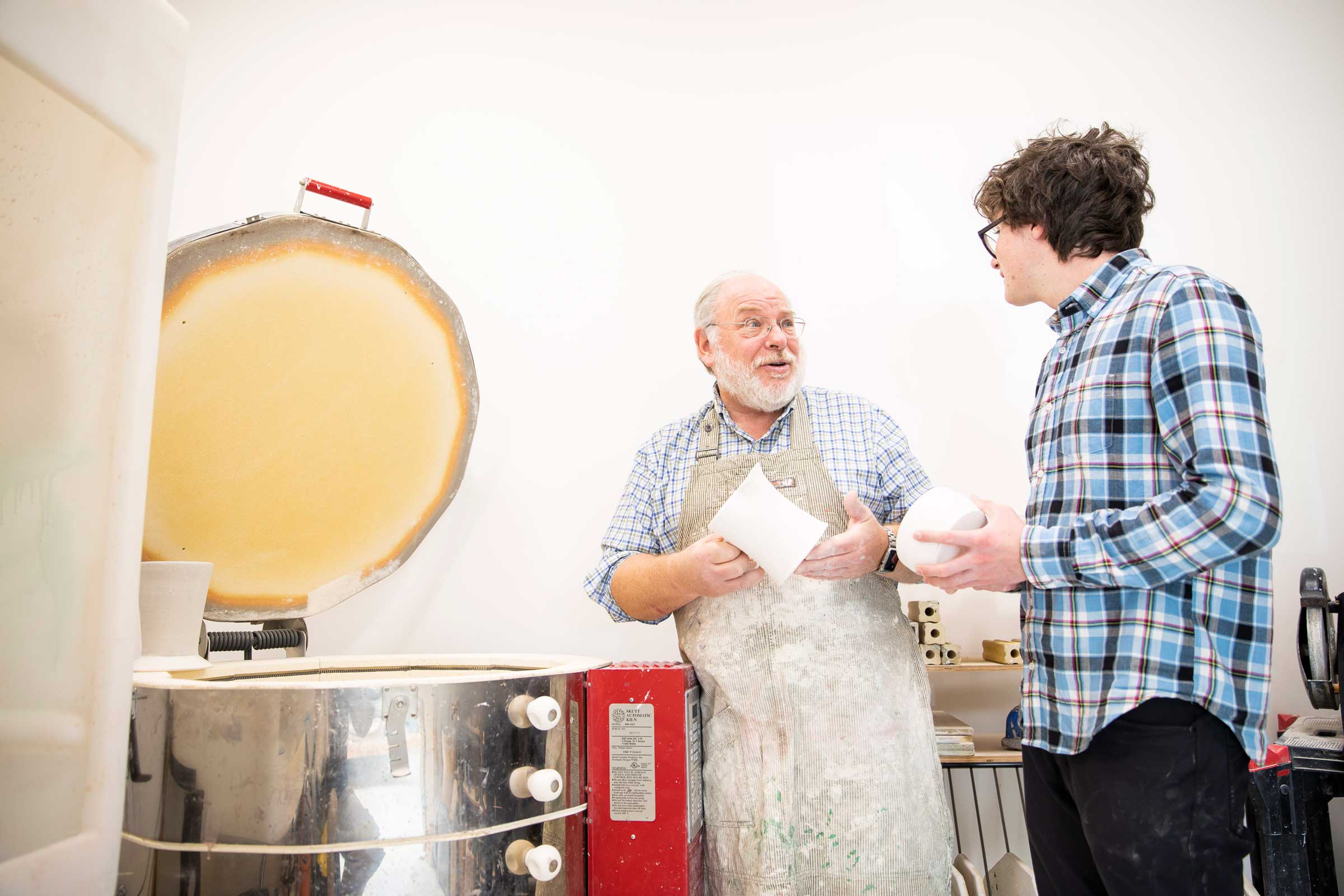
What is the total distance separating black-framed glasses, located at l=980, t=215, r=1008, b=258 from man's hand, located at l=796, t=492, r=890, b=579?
1.93 ft

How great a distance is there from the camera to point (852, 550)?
1729 millimetres

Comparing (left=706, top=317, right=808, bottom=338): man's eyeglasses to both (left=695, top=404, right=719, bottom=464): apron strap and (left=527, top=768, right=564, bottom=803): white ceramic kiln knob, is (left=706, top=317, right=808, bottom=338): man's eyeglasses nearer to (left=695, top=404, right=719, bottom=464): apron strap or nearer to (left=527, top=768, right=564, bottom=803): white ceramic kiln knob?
(left=695, top=404, right=719, bottom=464): apron strap

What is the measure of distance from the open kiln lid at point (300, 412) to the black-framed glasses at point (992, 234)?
1.32 m

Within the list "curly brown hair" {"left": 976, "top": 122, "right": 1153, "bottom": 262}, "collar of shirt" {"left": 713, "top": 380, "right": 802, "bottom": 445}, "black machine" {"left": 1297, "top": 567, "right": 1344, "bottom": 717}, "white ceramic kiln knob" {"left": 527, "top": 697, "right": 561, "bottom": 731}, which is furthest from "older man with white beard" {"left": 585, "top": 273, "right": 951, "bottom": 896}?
"black machine" {"left": 1297, "top": 567, "right": 1344, "bottom": 717}

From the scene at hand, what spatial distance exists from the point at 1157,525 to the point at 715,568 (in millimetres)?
799

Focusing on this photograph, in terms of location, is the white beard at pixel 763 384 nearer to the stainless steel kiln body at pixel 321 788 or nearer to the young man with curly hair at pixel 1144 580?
the young man with curly hair at pixel 1144 580

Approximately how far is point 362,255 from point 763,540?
4.28 feet

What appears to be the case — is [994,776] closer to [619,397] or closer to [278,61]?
[619,397]

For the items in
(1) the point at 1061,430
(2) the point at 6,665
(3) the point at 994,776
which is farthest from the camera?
(3) the point at 994,776

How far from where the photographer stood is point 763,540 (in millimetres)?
1524

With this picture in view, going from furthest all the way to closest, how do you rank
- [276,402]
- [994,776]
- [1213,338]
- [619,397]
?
[619,397] → [994,776] → [276,402] → [1213,338]

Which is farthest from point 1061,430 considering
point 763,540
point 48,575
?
point 48,575

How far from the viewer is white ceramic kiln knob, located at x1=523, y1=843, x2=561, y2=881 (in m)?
1.43

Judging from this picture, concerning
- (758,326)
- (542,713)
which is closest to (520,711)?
(542,713)
